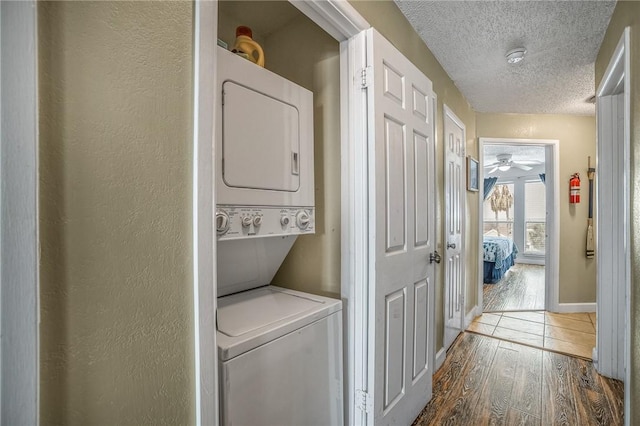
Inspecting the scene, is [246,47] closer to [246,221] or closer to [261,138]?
[261,138]

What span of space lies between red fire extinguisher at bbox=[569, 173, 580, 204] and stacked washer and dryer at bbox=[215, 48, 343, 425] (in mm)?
3791

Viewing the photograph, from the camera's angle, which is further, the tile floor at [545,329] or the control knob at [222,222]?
the tile floor at [545,329]

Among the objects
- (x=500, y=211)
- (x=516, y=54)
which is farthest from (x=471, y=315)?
(x=500, y=211)

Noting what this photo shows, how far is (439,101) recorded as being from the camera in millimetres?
2455

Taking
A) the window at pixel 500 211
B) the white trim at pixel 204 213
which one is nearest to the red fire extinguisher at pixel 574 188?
the window at pixel 500 211

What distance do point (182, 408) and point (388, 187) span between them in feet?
3.90

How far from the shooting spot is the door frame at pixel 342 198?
2.49ft

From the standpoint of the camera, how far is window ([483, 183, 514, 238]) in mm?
7406

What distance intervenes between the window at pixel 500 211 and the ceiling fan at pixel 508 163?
69cm

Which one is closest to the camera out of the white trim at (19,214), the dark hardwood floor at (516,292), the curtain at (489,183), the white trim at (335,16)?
the white trim at (19,214)

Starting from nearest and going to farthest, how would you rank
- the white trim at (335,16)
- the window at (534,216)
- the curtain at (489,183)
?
the white trim at (335,16) → the window at (534,216) → the curtain at (489,183)

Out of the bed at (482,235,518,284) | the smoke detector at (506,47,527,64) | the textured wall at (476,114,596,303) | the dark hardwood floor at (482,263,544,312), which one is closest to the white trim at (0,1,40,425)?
the smoke detector at (506,47,527,64)

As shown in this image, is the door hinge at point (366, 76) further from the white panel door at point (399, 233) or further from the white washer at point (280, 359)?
the white washer at point (280, 359)

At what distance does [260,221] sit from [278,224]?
0.10 meters
